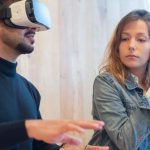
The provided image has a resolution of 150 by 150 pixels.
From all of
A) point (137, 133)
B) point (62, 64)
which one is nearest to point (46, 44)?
point (62, 64)

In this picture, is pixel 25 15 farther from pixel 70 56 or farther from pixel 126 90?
pixel 70 56

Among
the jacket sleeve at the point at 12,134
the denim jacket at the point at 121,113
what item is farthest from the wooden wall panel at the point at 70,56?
the jacket sleeve at the point at 12,134

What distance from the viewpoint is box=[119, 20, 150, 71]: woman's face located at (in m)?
1.41

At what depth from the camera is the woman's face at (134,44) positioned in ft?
4.62

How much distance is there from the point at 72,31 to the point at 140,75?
0.55 metres

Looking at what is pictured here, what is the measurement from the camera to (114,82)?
1339 mm

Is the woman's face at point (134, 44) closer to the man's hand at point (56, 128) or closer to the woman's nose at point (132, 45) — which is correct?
the woman's nose at point (132, 45)

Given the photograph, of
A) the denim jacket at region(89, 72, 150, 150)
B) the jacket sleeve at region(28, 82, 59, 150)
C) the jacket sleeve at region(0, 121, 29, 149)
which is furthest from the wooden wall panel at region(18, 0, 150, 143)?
the jacket sleeve at region(0, 121, 29, 149)

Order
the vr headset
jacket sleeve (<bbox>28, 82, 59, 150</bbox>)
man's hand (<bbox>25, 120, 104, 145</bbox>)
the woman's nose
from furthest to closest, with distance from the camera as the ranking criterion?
the woman's nose
jacket sleeve (<bbox>28, 82, 59, 150</bbox>)
the vr headset
man's hand (<bbox>25, 120, 104, 145</bbox>)

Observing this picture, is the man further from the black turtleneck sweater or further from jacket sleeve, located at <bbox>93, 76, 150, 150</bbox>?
jacket sleeve, located at <bbox>93, 76, 150, 150</bbox>

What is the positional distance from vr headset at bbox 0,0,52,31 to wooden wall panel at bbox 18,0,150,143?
495 mm

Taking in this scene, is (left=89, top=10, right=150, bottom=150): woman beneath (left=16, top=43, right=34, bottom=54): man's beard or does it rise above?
beneath

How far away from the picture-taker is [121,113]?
4.18 ft

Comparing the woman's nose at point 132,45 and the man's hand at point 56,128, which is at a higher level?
the woman's nose at point 132,45
